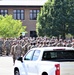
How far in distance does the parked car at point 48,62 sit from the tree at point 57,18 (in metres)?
40.8

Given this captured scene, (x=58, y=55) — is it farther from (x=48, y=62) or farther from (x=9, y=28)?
(x=9, y=28)

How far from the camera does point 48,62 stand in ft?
44.4

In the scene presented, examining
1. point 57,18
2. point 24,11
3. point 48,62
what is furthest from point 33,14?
point 48,62

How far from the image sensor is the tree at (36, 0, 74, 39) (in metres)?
56.8

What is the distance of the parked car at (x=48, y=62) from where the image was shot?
43.0ft

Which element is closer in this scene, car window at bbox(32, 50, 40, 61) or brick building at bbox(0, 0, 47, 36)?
car window at bbox(32, 50, 40, 61)

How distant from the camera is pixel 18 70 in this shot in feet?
53.3

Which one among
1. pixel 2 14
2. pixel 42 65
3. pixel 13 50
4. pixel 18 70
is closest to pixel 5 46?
pixel 13 50

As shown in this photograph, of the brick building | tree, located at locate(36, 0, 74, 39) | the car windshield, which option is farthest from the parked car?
the brick building

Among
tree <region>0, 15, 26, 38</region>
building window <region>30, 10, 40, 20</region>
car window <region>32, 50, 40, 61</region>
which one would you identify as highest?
building window <region>30, 10, 40, 20</region>

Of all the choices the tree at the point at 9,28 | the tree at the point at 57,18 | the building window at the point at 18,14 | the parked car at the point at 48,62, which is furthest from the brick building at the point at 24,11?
the parked car at the point at 48,62

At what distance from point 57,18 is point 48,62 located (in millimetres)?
43385

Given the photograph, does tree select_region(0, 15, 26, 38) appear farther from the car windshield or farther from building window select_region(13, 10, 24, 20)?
the car windshield

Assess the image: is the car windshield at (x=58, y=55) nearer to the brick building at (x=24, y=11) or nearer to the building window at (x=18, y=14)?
the brick building at (x=24, y=11)
